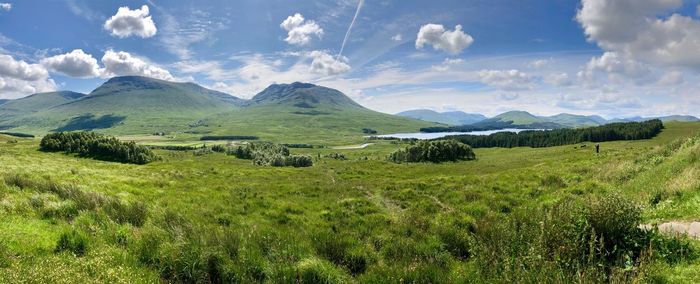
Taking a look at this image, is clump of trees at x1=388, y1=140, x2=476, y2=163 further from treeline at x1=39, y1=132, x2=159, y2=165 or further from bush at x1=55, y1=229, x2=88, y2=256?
bush at x1=55, y1=229, x2=88, y2=256

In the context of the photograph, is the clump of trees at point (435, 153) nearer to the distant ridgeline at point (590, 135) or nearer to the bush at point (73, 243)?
the bush at point (73, 243)

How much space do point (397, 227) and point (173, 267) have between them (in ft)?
25.3

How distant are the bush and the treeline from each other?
272 ft

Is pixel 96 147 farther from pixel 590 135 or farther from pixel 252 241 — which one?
pixel 590 135

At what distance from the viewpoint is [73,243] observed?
931 centimetres

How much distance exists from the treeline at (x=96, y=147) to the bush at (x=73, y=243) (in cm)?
8280

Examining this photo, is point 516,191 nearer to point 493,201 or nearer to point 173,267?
point 493,201

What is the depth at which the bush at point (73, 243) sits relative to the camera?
9102 mm

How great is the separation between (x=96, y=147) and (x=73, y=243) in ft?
294

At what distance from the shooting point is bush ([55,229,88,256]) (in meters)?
9.10

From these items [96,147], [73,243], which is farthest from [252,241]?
[96,147]

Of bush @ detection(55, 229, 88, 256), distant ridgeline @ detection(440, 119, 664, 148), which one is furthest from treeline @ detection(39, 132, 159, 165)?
distant ridgeline @ detection(440, 119, 664, 148)

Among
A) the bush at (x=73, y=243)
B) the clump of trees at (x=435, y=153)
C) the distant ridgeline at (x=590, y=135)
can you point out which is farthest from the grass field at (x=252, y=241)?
the distant ridgeline at (x=590, y=135)

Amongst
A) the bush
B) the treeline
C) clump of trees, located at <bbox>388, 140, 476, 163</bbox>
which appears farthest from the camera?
clump of trees, located at <bbox>388, 140, 476, 163</bbox>
